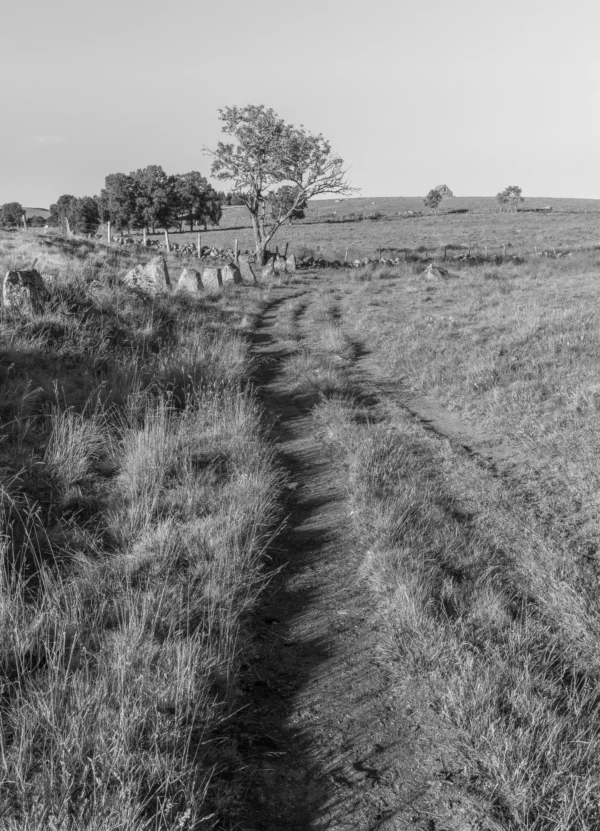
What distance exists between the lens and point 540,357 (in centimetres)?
977

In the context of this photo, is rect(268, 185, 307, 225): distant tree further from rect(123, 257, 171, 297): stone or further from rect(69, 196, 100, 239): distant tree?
rect(69, 196, 100, 239): distant tree

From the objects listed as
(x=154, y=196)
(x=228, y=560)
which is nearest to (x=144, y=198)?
(x=154, y=196)

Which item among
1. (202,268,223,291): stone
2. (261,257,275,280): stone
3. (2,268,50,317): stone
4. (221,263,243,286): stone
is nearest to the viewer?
(2,268,50,317): stone

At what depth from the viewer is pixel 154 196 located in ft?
220

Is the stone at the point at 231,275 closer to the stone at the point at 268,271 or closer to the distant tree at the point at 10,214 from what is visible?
the stone at the point at 268,271

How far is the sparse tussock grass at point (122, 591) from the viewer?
2309 millimetres

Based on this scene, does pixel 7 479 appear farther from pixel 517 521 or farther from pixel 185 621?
pixel 517 521

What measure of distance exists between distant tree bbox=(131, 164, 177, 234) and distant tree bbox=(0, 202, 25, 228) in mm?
29595

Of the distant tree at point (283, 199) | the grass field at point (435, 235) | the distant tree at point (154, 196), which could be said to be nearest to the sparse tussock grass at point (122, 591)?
the distant tree at point (283, 199)

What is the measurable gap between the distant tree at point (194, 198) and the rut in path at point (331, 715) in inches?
2819

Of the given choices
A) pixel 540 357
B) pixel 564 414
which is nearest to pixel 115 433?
pixel 564 414

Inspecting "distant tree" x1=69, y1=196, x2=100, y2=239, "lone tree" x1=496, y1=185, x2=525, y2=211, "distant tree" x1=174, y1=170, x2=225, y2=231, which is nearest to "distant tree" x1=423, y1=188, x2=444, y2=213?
"lone tree" x1=496, y1=185, x2=525, y2=211

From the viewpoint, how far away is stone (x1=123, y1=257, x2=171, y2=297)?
624 inches

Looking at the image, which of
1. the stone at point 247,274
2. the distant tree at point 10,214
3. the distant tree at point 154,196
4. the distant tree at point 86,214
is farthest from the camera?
the distant tree at point 10,214
